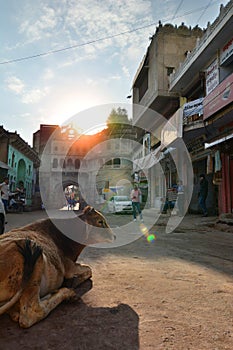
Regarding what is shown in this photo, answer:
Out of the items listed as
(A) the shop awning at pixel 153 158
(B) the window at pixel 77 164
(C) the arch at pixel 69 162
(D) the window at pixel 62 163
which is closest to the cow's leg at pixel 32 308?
(A) the shop awning at pixel 153 158

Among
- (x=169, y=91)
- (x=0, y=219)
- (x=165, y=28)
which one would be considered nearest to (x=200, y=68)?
(x=169, y=91)

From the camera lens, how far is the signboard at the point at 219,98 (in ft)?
29.5

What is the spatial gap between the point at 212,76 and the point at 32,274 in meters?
12.3

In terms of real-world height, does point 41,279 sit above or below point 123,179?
below

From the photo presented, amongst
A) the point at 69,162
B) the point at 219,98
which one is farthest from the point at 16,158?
the point at 219,98

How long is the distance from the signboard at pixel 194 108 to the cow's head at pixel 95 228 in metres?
9.50

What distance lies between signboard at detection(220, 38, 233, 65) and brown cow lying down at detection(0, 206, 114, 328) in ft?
36.0

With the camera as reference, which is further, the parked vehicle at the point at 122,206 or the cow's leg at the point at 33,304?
the parked vehicle at the point at 122,206

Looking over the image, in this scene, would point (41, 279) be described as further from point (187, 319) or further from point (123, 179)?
point (123, 179)

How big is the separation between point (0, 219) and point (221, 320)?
5.04 metres

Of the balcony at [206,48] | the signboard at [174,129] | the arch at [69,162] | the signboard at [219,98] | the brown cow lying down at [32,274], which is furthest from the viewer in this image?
the arch at [69,162]

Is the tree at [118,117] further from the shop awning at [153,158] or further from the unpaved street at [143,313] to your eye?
the unpaved street at [143,313]

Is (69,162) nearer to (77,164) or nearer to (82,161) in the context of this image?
(77,164)

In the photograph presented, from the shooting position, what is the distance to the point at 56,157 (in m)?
44.4
